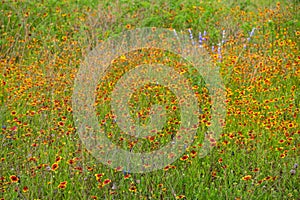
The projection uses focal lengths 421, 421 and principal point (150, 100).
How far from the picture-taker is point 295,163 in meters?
2.98

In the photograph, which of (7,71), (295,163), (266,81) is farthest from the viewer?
(7,71)

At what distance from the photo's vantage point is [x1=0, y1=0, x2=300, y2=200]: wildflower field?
9.42 feet

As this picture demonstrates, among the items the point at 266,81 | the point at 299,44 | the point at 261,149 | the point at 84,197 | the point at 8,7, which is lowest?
the point at 84,197

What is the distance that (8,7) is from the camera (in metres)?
6.18

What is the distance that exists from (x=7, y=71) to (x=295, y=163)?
316 cm

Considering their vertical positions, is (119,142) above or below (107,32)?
below

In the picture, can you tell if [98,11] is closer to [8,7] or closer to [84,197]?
[8,7]

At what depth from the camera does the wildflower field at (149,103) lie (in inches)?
113

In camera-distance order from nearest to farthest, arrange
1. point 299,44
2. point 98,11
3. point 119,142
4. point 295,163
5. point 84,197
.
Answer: point 84,197
point 295,163
point 119,142
point 299,44
point 98,11

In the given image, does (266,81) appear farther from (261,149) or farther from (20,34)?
(20,34)

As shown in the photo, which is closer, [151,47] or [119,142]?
[119,142]

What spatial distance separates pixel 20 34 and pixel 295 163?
4113 mm

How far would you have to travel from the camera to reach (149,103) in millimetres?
3932

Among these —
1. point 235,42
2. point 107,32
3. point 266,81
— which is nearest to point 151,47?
point 107,32
